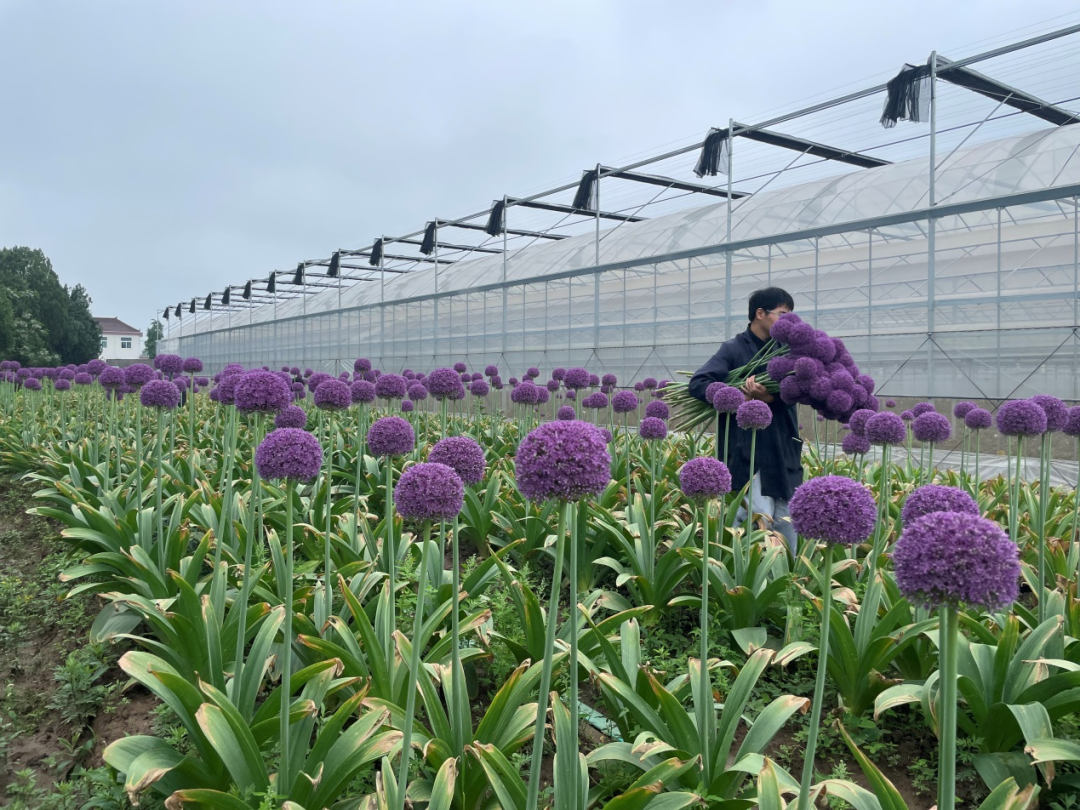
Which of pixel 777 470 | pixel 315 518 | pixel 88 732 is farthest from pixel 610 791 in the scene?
pixel 777 470

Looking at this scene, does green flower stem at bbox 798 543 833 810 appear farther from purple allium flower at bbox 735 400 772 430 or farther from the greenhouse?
the greenhouse

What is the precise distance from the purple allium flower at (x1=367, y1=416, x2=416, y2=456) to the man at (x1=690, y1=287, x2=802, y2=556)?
9.06 feet

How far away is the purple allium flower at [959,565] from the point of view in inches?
50.6

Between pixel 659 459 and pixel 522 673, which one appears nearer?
pixel 522 673

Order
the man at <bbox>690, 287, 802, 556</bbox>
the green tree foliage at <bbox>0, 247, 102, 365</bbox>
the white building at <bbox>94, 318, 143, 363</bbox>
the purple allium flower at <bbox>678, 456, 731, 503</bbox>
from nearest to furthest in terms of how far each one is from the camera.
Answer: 1. the purple allium flower at <bbox>678, 456, 731, 503</bbox>
2. the man at <bbox>690, 287, 802, 556</bbox>
3. the green tree foliage at <bbox>0, 247, 102, 365</bbox>
4. the white building at <bbox>94, 318, 143, 363</bbox>

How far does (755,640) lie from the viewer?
319 cm

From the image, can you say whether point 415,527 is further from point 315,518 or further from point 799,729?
point 799,729

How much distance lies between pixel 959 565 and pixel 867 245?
14.8 meters

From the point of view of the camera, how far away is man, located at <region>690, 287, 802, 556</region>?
490 cm

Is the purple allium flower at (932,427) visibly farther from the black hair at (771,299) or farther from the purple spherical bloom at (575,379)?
the purple spherical bloom at (575,379)

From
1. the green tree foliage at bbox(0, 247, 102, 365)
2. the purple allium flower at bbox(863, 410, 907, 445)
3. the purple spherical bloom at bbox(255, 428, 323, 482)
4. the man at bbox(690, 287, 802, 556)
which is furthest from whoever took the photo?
the green tree foliage at bbox(0, 247, 102, 365)

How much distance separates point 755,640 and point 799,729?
1.35ft

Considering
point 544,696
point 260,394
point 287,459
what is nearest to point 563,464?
point 544,696

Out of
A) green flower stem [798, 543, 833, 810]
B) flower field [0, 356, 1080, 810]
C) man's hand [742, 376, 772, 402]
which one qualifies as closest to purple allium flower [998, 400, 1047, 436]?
flower field [0, 356, 1080, 810]
